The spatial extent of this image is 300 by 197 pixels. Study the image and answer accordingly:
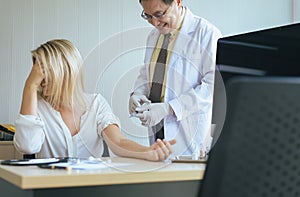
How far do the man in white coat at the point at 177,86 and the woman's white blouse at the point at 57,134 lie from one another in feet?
0.53

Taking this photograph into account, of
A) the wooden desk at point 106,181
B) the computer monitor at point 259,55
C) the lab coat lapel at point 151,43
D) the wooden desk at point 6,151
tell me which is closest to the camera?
the wooden desk at point 106,181

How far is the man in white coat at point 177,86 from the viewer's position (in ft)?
5.00

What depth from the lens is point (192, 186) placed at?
3.37ft

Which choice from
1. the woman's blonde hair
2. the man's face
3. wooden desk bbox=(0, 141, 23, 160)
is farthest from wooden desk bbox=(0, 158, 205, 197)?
wooden desk bbox=(0, 141, 23, 160)

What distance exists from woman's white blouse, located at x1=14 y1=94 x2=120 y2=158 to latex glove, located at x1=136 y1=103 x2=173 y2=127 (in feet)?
0.51

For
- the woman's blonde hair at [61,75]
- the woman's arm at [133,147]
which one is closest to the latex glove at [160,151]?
the woman's arm at [133,147]

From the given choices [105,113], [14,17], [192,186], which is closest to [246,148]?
[192,186]

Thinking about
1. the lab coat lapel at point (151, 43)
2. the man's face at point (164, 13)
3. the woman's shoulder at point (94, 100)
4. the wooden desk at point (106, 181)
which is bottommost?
the wooden desk at point (106, 181)

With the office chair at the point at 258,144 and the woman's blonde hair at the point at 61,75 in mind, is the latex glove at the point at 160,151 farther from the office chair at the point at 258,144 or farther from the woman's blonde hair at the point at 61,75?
the office chair at the point at 258,144

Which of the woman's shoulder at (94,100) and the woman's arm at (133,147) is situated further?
the woman's shoulder at (94,100)

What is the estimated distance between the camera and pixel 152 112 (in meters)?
1.55

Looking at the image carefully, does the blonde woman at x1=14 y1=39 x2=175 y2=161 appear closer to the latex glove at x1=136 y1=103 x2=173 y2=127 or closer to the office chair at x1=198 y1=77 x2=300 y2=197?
the latex glove at x1=136 y1=103 x2=173 y2=127

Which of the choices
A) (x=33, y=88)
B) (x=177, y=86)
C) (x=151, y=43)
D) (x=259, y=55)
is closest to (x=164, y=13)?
(x=151, y=43)

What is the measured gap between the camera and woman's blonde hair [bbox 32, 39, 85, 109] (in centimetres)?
169
